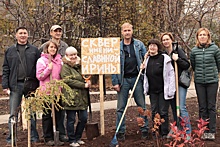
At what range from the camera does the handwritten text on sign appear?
646 centimetres

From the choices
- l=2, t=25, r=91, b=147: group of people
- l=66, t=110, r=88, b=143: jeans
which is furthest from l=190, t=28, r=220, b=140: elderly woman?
l=66, t=110, r=88, b=143: jeans

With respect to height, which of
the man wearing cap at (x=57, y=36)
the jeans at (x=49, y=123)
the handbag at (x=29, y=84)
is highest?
the man wearing cap at (x=57, y=36)

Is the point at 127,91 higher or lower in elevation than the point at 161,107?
higher

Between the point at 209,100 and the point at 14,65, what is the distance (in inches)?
134

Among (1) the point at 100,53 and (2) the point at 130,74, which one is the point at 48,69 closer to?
(1) the point at 100,53

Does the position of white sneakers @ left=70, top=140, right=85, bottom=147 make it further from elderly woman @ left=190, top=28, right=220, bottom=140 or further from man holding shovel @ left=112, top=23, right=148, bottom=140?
elderly woman @ left=190, top=28, right=220, bottom=140

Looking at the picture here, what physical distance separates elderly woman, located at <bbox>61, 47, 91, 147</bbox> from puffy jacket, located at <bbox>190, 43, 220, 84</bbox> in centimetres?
193

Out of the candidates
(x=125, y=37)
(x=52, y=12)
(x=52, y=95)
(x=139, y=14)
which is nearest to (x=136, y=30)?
(x=139, y=14)

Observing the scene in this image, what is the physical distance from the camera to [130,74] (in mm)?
6230

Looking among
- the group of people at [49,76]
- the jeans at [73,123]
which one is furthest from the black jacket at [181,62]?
the jeans at [73,123]

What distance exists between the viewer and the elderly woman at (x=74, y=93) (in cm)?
584

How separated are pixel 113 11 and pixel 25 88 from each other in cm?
1067

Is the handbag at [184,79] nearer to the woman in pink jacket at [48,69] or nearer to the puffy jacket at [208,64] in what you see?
the puffy jacket at [208,64]

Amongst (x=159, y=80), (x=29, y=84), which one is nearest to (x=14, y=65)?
(x=29, y=84)
